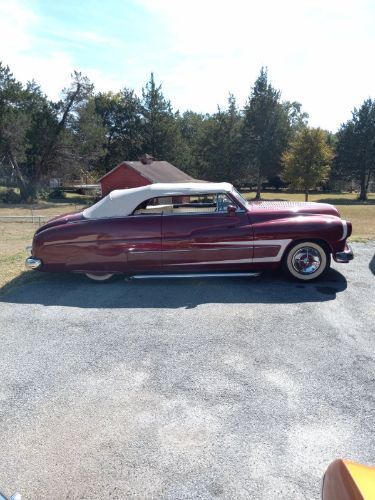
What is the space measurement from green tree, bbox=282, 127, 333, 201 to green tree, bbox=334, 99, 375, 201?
9767mm

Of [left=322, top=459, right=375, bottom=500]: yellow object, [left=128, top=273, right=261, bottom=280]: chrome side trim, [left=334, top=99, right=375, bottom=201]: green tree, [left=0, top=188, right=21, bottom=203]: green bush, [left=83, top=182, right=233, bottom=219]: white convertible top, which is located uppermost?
[left=334, top=99, right=375, bottom=201]: green tree

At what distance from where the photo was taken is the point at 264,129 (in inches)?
1832

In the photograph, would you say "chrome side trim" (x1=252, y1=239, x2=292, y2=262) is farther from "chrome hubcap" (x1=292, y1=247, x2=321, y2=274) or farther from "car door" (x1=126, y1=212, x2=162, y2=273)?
"car door" (x1=126, y1=212, x2=162, y2=273)

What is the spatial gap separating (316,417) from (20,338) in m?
3.10

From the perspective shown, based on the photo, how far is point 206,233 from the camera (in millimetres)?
5738

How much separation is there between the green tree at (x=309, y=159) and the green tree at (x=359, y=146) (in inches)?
385

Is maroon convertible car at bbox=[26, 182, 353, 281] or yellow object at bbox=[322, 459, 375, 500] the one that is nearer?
yellow object at bbox=[322, 459, 375, 500]

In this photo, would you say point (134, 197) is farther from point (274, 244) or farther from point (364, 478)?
point (364, 478)

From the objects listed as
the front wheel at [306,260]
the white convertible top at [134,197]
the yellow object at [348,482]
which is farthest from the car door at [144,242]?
the yellow object at [348,482]

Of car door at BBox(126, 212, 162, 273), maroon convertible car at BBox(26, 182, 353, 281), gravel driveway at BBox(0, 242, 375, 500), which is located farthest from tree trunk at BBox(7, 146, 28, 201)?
gravel driveway at BBox(0, 242, 375, 500)

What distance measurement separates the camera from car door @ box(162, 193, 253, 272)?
18.8 feet

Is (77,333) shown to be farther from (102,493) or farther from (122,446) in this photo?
(102,493)

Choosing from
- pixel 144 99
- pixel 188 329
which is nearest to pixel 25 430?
A: pixel 188 329

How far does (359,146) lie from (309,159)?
1165 cm
